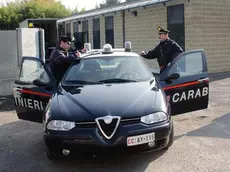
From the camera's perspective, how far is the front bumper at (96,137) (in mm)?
3857

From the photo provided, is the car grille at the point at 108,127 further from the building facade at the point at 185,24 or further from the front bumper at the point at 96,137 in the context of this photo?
the building facade at the point at 185,24

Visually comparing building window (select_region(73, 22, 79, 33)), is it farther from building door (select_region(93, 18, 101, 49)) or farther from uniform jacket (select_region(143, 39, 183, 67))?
uniform jacket (select_region(143, 39, 183, 67))

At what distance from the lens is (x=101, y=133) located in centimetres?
388

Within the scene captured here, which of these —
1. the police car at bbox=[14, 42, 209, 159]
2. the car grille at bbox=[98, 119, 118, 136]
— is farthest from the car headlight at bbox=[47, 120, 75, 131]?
the car grille at bbox=[98, 119, 118, 136]

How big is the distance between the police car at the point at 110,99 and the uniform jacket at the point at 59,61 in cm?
24

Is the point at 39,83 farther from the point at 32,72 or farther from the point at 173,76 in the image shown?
the point at 173,76

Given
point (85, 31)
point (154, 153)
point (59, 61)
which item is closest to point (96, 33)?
point (85, 31)

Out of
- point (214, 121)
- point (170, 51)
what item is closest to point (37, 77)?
point (170, 51)

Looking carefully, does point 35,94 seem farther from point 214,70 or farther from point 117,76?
point 214,70

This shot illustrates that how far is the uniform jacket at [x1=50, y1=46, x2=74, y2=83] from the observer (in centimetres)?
585

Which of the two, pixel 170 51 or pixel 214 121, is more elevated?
pixel 170 51

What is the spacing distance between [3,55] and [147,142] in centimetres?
694

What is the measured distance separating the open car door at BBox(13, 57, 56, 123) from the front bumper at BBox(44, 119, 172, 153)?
1.45m

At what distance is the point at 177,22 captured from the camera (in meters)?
13.1
